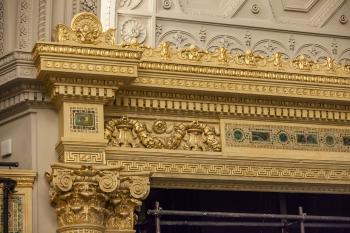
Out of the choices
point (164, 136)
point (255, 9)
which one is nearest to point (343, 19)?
point (255, 9)

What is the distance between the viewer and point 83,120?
5.77 metres

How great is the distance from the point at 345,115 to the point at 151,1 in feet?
5.86

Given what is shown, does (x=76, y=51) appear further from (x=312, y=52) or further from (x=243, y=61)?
(x=312, y=52)

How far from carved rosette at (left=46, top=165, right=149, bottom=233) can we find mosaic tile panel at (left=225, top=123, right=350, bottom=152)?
1027 millimetres

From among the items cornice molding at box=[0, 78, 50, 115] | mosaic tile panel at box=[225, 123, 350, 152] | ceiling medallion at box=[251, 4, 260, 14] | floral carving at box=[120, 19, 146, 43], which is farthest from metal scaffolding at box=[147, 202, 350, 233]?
ceiling medallion at box=[251, 4, 260, 14]

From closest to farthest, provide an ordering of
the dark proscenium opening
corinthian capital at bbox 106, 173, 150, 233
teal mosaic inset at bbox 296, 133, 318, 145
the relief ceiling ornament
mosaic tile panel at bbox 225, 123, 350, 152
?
corinthian capital at bbox 106, 173, 150, 233, the relief ceiling ornament, mosaic tile panel at bbox 225, 123, 350, 152, teal mosaic inset at bbox 296, 133, 318, 145, the dark proscenium opening

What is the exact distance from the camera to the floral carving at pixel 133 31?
22.2ft

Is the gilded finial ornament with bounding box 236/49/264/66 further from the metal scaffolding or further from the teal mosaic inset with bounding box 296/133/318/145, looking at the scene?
the metal scaffolding

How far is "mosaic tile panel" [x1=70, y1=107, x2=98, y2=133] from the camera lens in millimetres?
5734

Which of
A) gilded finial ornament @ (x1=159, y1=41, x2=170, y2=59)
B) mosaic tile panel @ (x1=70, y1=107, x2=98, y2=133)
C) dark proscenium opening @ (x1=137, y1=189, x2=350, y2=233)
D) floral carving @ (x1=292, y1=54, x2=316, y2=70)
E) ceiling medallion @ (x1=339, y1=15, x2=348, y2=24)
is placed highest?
ceiling medallion @ (x1=339, y1=15, x2=348, y2=24)

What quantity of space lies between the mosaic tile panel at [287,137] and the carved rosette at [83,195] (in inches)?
40.4

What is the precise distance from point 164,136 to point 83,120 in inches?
25.0

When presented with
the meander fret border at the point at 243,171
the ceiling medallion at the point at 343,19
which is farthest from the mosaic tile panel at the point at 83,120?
the ceiling medallion at the point at 343,19

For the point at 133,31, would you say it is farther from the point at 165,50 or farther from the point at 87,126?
the point at 87,126
